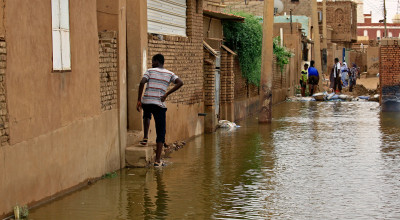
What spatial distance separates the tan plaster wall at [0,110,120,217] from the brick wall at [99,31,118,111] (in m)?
0.20

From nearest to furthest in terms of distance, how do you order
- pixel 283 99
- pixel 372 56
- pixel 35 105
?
pixel 35 105 < pixel 283 99 < pixel 372 56

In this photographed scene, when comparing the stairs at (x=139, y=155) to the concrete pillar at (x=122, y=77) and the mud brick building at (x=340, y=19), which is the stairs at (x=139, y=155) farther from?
the mud brick building at (x=340, y=19)

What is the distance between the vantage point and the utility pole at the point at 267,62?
20703mm

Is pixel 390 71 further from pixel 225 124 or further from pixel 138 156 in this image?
pixel 138 156

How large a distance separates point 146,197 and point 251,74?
49.3 feet

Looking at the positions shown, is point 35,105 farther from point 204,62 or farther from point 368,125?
point 368,125

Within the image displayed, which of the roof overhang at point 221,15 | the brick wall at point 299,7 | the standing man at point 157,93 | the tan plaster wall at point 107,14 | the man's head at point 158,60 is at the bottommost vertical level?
the standing man at point 157,93

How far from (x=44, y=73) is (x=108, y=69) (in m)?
2.72

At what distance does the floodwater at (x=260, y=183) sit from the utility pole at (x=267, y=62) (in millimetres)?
3541

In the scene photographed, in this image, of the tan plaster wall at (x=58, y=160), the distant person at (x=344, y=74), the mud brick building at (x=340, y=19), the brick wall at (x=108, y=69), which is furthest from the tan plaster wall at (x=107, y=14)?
the mud brick building at (x=340, y=19)

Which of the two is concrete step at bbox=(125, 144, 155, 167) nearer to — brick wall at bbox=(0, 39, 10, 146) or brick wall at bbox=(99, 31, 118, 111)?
brick wall at bbox=(99, 31, 118, 111)

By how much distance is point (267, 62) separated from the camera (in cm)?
2095

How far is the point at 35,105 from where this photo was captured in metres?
8.49

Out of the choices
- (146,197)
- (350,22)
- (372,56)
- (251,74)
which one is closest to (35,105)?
(146,197)
